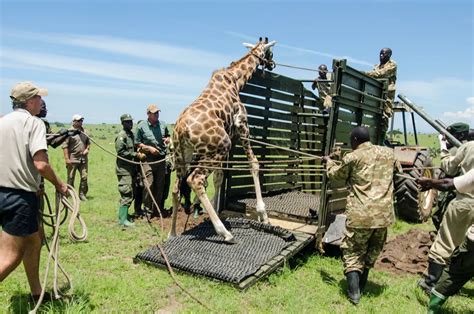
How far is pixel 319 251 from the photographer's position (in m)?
5.92

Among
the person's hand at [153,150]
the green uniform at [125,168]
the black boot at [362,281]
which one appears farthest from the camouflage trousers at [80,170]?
the black boot at [362,281]

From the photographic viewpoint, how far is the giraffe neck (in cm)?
694

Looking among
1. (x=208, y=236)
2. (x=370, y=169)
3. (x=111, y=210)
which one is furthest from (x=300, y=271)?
(x=111, y=210)

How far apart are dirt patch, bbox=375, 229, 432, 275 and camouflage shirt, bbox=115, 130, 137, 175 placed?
4.58 metres

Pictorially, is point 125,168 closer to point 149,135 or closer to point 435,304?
point 149,135

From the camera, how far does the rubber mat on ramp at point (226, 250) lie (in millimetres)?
4785

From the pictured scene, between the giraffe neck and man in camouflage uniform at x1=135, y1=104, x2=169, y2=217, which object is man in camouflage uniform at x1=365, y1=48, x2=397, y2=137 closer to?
the giraffe neck

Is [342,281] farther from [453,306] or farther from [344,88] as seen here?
[344,88]

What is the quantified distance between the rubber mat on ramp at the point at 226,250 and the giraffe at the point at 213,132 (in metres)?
0.27

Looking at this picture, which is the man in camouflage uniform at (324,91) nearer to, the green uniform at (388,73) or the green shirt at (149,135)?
the green uniform at (388,73)

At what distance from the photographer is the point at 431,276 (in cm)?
479

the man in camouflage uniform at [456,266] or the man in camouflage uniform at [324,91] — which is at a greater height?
the man in camouflage uniform at [324,91]

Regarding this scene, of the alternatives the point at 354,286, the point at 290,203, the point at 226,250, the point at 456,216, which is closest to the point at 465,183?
the point at 456,216

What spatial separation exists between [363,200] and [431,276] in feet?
4.48
